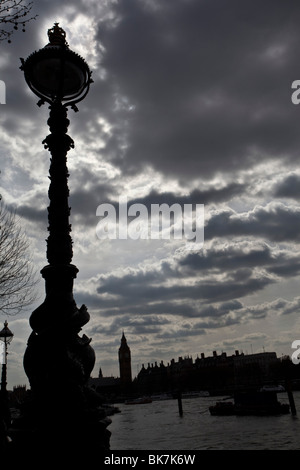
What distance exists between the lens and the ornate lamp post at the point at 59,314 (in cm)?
659

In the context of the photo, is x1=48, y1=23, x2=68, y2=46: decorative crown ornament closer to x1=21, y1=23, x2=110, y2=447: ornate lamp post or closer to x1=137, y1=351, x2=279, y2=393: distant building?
x1=21, y1=23, x2=110, y2=447: ornate lamp post

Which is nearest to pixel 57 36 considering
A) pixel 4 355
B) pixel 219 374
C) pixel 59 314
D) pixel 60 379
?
pixel 59 314

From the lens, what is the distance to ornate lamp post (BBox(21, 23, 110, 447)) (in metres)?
6.59

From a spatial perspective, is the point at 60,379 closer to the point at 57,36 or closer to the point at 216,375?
the point at 57,36

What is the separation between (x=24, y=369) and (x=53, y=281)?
1.64m

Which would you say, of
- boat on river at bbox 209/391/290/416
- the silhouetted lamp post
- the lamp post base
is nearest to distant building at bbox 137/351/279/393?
boat on river at bbox 209/391/290/416

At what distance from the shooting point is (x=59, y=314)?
7.33 m

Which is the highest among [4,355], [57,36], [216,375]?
[57,36]

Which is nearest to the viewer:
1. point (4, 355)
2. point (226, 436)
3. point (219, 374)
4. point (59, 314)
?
point (59, 314)

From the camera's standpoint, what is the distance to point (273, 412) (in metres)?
52.9
